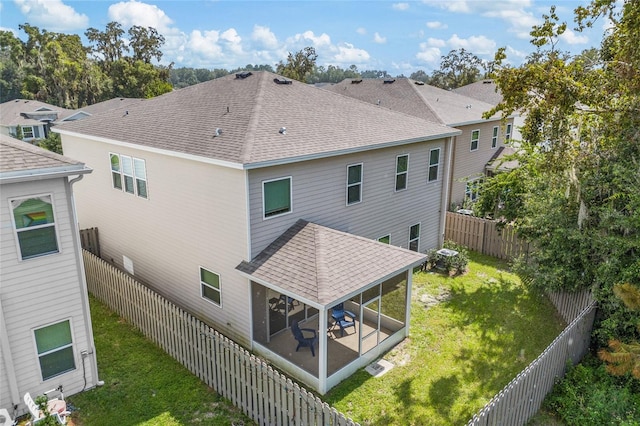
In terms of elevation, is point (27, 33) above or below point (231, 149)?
above

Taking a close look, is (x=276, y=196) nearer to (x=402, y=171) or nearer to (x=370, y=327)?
(x=370, y=327)

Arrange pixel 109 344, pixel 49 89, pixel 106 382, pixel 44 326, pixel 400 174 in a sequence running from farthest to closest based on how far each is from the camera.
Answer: pixel 49 89, pixel 400 174, pixel 109 344, pixel 106 382, pixel 44 326

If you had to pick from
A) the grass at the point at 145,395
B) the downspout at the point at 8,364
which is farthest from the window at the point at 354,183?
the downspout at the point at 8,364

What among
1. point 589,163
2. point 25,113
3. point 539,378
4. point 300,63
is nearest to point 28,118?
point 25,113

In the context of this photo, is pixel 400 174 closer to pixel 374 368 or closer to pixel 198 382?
pixel 374 368

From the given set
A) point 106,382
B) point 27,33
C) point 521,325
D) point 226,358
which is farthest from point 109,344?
point 27,33

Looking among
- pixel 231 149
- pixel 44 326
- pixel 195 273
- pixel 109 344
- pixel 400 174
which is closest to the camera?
pixel 44 326
